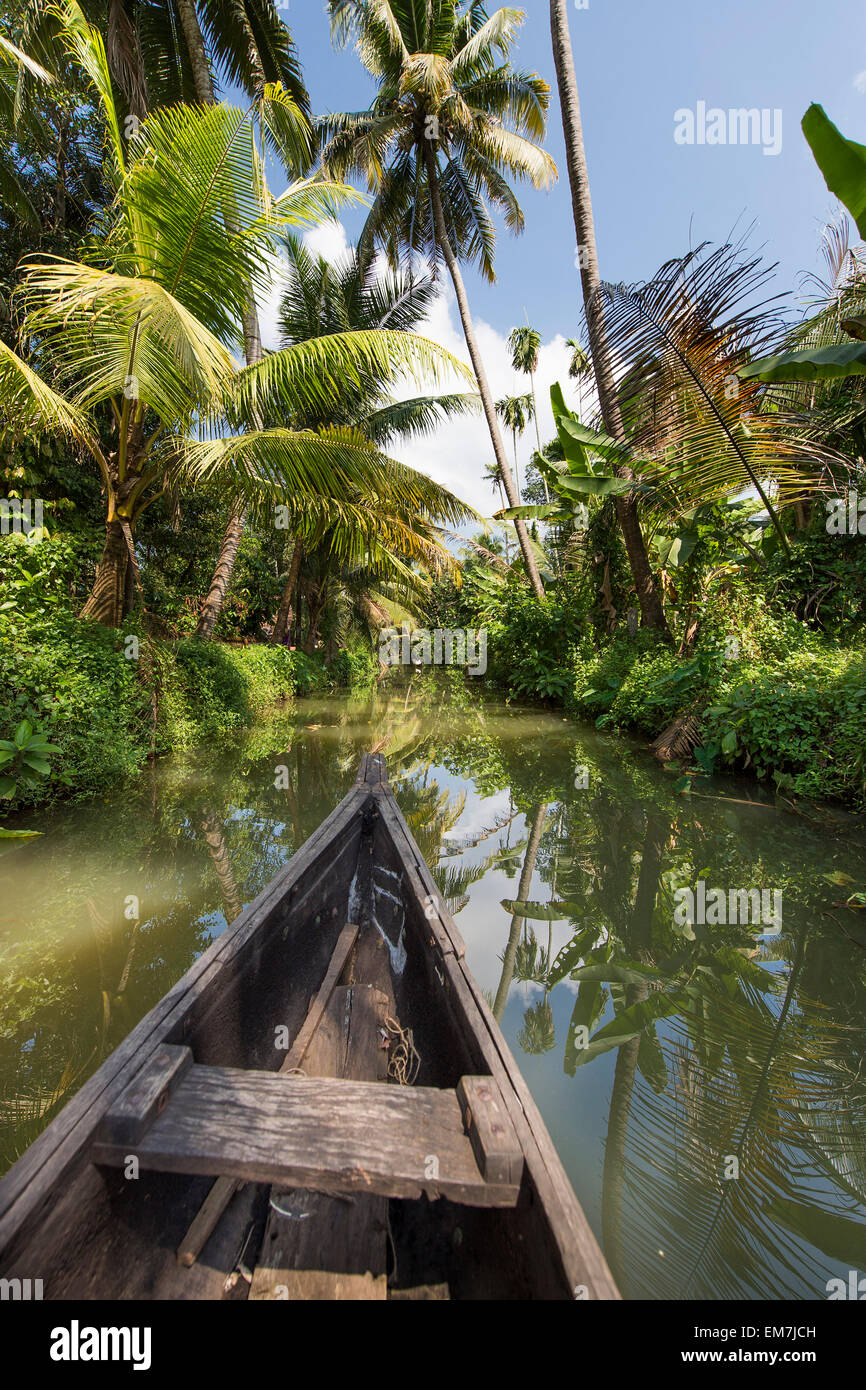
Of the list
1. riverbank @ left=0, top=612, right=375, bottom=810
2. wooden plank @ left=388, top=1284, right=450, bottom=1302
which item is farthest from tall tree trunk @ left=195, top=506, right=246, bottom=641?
wooden plank @ left=388, top=1284, right=450, bottom=1302

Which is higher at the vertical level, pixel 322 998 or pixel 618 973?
pixel 322 998

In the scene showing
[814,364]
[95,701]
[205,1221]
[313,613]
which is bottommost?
[205,1221]

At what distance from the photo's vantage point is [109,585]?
19.1 feet

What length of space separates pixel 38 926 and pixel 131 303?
412cm

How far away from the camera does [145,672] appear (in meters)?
6.41

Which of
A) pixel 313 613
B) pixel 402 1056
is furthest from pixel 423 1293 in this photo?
pixel 313 613

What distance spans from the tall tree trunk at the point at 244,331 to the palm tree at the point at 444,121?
4421 millimetres

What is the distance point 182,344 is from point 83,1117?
4.47 m

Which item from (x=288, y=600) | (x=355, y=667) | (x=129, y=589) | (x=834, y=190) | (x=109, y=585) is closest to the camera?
(x=834, y=190)

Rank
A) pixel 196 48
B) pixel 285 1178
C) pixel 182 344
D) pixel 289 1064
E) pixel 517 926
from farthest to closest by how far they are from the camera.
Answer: pixel 196 48 < pixel 182 344 < pixel 517 926 < pixel 289 1064 < pixel 285 1178

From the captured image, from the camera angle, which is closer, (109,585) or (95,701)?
(95,701)

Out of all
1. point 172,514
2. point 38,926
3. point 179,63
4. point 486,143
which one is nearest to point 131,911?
point 38,926

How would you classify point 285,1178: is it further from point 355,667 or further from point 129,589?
point 355,667
